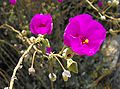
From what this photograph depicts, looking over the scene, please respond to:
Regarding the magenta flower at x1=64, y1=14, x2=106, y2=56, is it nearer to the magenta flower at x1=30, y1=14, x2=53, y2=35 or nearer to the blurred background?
the magenta flower at x1=30, y1=14, x2=53, y2=35

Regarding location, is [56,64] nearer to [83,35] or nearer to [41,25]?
[41,25]

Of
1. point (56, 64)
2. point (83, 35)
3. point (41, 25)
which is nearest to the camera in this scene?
point (83, 35)

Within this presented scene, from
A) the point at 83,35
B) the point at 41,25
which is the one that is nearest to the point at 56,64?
the point at 41,25

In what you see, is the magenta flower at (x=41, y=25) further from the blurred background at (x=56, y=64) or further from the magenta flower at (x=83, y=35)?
the blurred background at (x=56, y=64)

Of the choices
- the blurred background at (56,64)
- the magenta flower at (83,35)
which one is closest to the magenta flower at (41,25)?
the magenta flower at (83,35)

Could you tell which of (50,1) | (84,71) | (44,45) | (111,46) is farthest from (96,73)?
(44,45)

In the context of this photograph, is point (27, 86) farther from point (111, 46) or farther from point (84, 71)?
point (111, 46)

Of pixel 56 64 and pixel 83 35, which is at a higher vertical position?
pixel 83 35

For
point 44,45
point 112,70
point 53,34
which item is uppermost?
point 44,45
